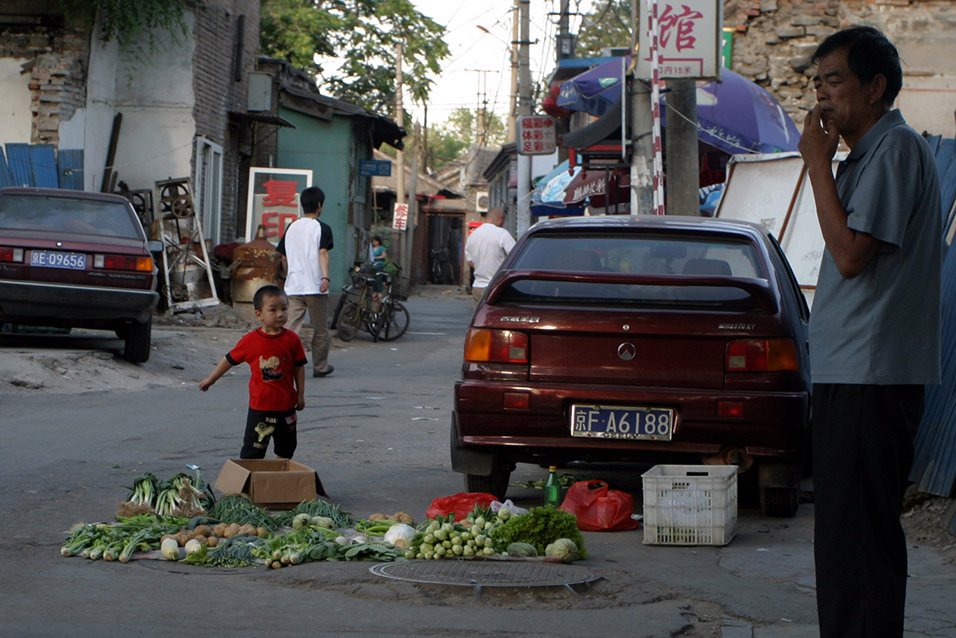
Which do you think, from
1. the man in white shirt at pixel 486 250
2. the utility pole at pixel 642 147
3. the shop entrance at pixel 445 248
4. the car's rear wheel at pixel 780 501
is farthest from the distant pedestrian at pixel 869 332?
the shop entrance at pixel 445 248

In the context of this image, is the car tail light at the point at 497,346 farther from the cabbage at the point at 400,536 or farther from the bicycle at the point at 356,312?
the bicycle at the point at 356,312

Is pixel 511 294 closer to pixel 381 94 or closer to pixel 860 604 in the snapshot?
pixel 860 604

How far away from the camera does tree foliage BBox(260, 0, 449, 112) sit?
3781 centimetres

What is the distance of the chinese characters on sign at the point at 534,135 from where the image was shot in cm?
2302

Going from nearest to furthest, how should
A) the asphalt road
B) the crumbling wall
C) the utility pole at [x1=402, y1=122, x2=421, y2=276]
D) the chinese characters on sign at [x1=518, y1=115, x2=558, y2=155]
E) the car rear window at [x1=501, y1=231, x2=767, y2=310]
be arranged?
the asphalt road
the car rear window at [x1=501, y1=231, x2=767, y2=310]
the crumbling wall
the chinese characters on sign at [x1=518, y1=115, x2=558, y2=155]
the utility pole at [x1=402, y1=122, x2=421, y2=276]

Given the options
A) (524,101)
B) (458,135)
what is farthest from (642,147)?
(458,135)

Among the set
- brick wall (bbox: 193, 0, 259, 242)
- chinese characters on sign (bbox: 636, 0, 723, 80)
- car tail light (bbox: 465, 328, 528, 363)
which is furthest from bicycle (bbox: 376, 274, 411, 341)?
car tail light (bbox: 465, 328, 528, 363)

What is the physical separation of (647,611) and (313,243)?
351 inches

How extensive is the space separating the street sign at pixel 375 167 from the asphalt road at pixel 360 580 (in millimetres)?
20697

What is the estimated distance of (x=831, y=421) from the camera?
3.12 metres

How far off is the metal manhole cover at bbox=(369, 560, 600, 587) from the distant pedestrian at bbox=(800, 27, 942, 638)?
5.55ft

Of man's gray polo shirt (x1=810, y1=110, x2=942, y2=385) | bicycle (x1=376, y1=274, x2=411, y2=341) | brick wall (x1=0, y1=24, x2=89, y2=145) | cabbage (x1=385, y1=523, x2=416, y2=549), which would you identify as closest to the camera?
man's gray polo shirt (x1=810, y1=110, x2=942, y2=385)

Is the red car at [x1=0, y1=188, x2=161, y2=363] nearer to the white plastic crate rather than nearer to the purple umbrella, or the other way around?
the purple umbrella

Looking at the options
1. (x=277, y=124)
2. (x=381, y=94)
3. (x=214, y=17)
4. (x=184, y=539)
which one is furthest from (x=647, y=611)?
(x=381, y=94)
